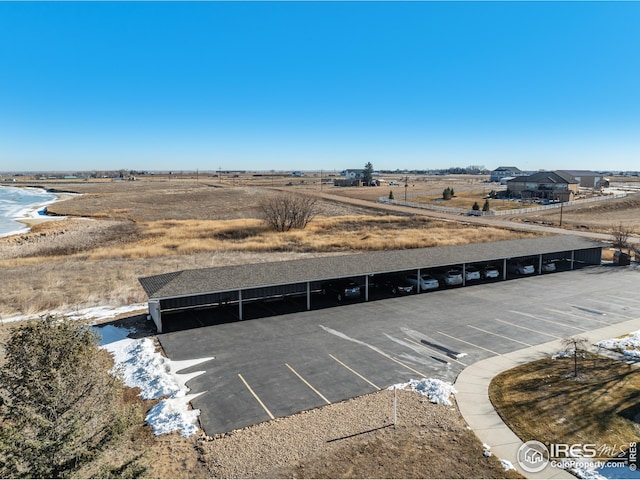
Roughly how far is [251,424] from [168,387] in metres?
4.56

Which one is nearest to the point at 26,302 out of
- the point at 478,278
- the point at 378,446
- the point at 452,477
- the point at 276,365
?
the point at 276,365

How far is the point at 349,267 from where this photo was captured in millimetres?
28125

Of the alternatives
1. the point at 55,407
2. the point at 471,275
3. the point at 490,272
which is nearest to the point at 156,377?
the point at 55,407

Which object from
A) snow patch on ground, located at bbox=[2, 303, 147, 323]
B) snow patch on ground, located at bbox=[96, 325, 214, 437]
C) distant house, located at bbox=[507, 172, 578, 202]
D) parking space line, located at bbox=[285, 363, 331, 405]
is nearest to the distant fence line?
distant house, located at bbox=[507, 172, 578, 202]

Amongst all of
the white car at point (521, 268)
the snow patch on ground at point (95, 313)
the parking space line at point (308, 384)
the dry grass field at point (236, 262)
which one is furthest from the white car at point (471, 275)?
the snow patch on ground at point (95, 313)

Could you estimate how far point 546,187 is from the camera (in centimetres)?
9856

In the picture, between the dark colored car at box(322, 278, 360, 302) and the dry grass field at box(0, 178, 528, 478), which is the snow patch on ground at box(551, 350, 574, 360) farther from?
the dark colored car at box(322, 278, 360, 302)

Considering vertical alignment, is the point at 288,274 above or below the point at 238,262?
above

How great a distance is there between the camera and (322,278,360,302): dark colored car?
28547mm

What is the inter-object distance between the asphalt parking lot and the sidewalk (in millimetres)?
617

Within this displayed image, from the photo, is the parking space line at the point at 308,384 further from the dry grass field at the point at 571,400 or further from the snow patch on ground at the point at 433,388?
the dry grass field at the point at 571,400

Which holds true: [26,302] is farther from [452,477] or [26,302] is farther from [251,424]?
[452,477]

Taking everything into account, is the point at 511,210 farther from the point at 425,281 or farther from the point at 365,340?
the point at 365,340

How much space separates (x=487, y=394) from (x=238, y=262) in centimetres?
2885
